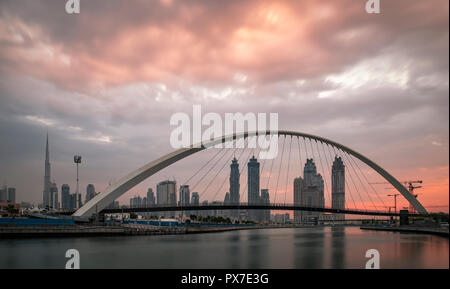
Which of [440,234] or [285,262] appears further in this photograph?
[440,234]

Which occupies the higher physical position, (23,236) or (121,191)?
(121,191)

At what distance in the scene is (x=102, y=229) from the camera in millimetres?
51875

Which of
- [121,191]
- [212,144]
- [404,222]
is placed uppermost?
[212,144]

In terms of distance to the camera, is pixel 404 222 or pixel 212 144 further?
pixel 404 222
